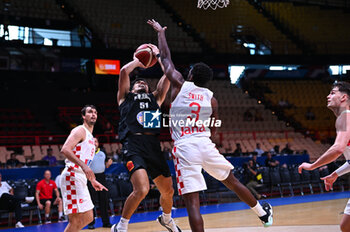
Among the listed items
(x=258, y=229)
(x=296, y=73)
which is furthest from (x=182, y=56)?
(x=258, y=229)

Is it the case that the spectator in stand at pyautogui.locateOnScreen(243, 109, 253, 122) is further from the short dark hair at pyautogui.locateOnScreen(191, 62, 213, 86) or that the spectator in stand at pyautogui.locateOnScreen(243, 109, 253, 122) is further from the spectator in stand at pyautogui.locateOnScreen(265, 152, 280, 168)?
the short dark hair at pyautogui.locateOnScreen(191, 62, 213, 86)

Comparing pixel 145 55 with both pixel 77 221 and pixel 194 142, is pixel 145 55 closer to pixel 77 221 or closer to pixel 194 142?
pixel 194 142

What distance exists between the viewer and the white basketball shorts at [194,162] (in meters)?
4.55

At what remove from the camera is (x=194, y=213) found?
437 centimetres

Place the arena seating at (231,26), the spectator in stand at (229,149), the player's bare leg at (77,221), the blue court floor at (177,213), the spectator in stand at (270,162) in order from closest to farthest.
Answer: the player's bare leg at (77,221) < the blue court floor at (177,213) < the spectator in stand at (270,162) < the spectator in stand at (229,149) < the arena seating at (231,26)

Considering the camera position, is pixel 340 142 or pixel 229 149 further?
pixel 229 149

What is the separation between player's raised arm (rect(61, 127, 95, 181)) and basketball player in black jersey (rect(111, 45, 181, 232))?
462mm

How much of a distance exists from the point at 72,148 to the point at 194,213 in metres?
1.69

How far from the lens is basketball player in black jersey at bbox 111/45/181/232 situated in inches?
196

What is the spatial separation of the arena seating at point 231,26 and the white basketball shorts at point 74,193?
18491mm

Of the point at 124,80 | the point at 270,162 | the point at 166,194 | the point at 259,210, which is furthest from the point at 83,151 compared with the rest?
the point at 270,162

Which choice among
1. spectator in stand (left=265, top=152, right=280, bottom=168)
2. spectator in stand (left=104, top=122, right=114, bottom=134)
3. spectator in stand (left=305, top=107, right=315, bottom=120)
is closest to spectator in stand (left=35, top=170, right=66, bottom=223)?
spectator in stand (left=265, top=152, right=280, bottom=168)

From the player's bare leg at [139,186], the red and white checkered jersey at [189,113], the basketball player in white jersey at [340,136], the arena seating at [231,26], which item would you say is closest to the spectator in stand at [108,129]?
the arena seating at [231,26]

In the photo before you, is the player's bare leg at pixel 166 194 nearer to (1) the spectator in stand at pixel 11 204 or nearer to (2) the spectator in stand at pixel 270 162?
(1) the spectator in stand at pixel 11 204
